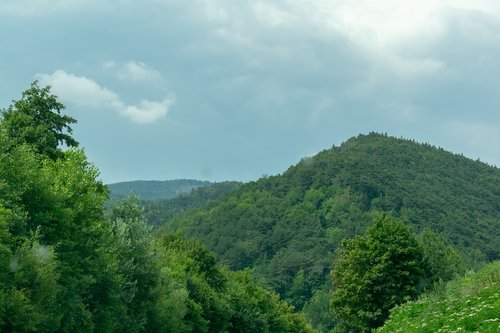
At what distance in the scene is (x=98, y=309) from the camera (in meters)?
46.1

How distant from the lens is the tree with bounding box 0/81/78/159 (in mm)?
53688

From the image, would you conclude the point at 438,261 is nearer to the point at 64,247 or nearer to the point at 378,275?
the point at 378,275

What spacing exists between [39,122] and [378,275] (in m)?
32.9

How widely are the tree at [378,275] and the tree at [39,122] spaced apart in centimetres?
2913

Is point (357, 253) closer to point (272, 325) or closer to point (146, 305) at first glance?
point (146, 305)

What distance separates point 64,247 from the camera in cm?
4219

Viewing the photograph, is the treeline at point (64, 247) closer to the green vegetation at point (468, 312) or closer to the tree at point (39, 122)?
the tree at point (39, 122)

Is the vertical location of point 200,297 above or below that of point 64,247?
below

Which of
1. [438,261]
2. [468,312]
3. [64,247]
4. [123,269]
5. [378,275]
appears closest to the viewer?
[468,312]

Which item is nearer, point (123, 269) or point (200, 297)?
point (123, 269)

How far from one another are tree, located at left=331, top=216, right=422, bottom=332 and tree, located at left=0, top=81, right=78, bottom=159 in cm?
2913

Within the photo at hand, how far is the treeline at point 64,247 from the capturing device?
1401 inches

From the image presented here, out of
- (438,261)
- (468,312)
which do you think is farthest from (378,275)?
(468,312)

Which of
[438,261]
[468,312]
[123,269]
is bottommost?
[468,312]
